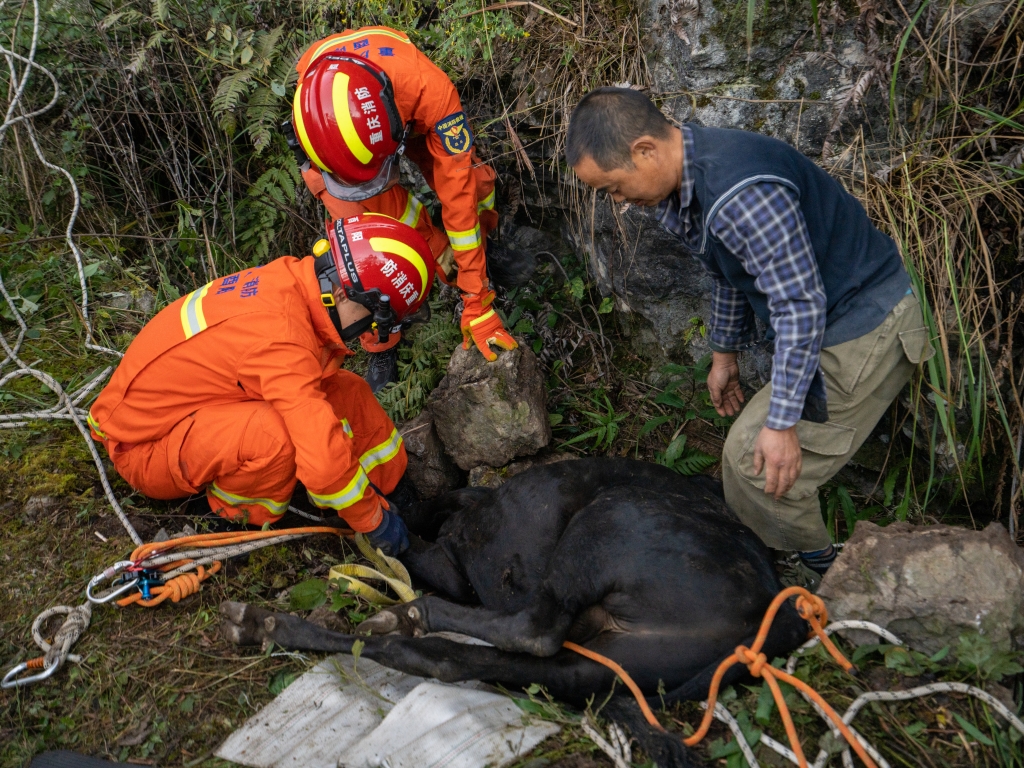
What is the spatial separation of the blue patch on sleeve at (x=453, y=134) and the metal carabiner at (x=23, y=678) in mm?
2519

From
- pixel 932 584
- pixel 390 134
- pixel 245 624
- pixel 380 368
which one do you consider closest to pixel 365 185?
pixel 390 134

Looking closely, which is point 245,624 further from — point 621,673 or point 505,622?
point 621,673

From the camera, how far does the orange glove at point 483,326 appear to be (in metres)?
3.41

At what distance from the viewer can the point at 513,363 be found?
11.0ft

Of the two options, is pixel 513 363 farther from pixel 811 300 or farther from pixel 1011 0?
pixel 1011 0

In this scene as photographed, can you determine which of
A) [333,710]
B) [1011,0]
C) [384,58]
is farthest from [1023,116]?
[333,710]

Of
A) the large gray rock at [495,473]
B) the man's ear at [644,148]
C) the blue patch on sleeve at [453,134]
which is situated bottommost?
the large gray rock at [495,473]

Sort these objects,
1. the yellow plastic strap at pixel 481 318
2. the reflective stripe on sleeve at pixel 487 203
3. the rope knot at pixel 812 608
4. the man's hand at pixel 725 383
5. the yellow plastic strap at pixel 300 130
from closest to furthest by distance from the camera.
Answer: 1. the rope knot at pixel 812 608
2. the man's hand at pixel 725 383
3. the yellow plastic strap at pixel 300 130
4. the yellow plastic strap at pixel 481 318
5. the reflective stripe on sleeve at pixel 487 203

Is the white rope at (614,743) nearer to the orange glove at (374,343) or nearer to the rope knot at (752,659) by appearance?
the rope knot at (752,659)

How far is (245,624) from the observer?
2.46 meters

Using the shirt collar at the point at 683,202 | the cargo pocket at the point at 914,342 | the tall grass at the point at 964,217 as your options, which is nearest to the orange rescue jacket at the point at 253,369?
the shirt collar at the point at 683,202

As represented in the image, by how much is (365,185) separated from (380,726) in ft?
7.67

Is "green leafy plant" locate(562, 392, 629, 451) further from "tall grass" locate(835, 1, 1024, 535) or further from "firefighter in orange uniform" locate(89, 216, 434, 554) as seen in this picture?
"tall grass" locate(835, 1, 1024, 535)

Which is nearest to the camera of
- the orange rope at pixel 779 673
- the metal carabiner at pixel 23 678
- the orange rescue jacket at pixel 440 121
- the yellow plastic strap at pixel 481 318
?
the orange rope at pixel 779 673
